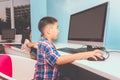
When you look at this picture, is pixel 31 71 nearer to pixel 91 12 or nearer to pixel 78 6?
pixel 91 12

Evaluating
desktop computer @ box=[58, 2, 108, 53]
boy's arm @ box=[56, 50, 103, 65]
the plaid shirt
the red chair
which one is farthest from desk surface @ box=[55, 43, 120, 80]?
the red chair

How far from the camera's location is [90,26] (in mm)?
2021

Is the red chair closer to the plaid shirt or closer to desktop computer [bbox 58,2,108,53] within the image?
the plaid shirt

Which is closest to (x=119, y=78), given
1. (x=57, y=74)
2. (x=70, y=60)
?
(x=70, y=60)

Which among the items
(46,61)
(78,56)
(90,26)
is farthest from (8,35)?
(78,56)

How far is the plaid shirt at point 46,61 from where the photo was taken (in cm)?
153

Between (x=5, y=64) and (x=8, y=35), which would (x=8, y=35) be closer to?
(x=8, y=35)

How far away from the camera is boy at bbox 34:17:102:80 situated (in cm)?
148

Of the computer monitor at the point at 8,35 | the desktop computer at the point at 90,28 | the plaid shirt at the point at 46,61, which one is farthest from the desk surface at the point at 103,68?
the computer monitor at the point at 8,35

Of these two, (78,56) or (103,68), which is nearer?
(103,68)

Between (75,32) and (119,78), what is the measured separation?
1354 millimetres

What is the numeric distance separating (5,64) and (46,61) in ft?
1.22

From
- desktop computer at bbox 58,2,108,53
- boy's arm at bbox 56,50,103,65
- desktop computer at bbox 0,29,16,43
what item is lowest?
desktop computer at bbox 0,29,16,43

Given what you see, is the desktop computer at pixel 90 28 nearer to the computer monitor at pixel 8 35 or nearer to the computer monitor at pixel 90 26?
the computer monitor at pixel 90 26
